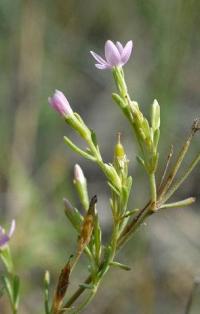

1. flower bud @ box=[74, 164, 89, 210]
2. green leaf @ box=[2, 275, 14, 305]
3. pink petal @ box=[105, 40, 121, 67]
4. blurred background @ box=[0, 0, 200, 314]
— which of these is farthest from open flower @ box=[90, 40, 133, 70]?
blurred background @ box=[0, 0, 200, 314]

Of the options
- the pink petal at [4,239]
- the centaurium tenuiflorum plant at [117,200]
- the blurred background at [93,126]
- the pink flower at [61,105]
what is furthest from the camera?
the blurred background at [93,126]

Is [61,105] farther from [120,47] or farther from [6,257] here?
[6,257]

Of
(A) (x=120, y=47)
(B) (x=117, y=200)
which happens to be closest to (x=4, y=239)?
(B) (x=117, y=200)

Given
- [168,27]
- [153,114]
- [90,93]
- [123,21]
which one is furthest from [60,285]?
[123,21]

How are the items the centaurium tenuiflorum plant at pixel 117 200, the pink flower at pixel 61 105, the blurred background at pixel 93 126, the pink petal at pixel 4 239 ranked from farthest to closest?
the blurred background at pixel 93 126, the pink petal at pixel 4 239, the pink flower at pixel 61 105, the centaurium tenuiflorum plant at pixel 117 200

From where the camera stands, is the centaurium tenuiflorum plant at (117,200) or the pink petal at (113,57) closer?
the centaurium tenuiflorum plant at (117,200)

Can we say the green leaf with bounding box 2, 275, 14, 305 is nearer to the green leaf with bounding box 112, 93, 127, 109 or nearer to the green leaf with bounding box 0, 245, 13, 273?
the green leaf with bounding box 0, 245, 13, 273

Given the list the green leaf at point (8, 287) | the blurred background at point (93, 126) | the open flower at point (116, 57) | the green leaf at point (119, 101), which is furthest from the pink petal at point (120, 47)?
the blurred background at point (93, 126)

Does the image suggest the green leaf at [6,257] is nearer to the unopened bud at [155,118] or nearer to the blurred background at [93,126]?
the unopened bud at [155,118]

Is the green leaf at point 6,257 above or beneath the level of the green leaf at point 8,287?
above

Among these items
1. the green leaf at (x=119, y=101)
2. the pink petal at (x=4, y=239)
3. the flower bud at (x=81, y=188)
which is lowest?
the pink petal at (x=4, y=239)
